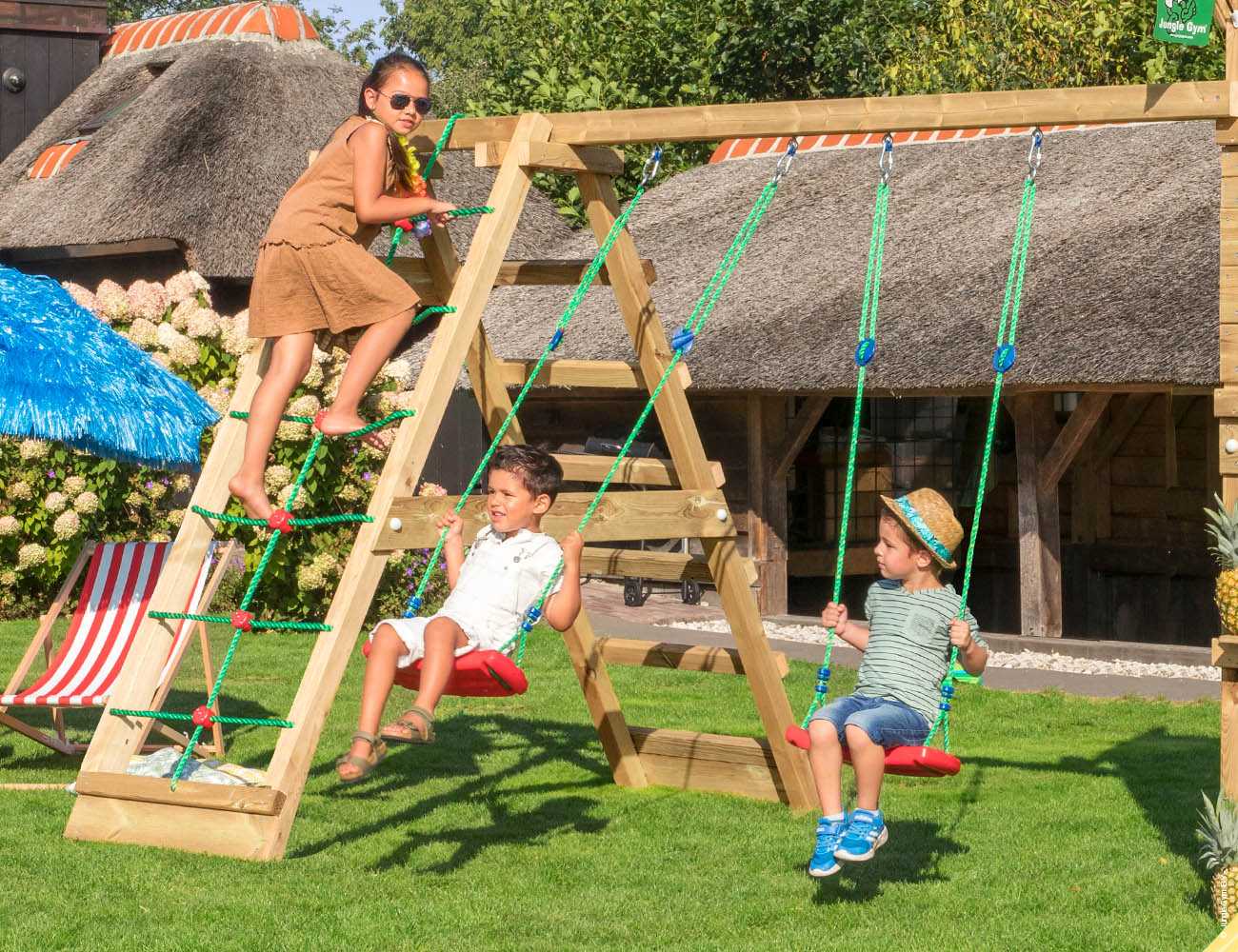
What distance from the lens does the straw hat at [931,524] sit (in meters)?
6.12

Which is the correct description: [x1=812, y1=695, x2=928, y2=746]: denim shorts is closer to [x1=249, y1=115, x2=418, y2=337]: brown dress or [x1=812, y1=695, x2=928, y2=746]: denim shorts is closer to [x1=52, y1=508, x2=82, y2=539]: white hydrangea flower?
[x1=249, y1=115, x2=418, y2=337]: brown dress

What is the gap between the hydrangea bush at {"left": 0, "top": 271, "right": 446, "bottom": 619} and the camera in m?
14.1

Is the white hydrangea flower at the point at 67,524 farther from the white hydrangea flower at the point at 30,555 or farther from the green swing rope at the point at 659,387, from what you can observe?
the green swing rope at the point at 659,387

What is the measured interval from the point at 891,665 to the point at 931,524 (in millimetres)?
489

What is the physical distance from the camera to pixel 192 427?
335 inches

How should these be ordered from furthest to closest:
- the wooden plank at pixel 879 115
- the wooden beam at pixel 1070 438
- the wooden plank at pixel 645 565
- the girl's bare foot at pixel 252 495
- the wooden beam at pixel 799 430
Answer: the wooden beam at pixel 799 430 < the wooden beam at pixel 1070 438 < the wooden plank at pixel 645 565 < the girl's bare foot at pixel 252 495 < the wooden plank at pixel 879 115

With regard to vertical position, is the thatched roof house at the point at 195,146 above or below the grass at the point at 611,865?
above

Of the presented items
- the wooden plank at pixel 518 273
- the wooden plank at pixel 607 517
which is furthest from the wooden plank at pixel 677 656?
the wooden plank at pixel 518 273

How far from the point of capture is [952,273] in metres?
14.5

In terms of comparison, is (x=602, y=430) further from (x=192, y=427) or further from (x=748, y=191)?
(x=192, y=427)

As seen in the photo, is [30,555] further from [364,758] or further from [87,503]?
[364,758]

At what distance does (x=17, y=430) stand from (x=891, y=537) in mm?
3688

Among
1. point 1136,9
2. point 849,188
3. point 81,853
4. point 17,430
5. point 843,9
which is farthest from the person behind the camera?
point 843,9

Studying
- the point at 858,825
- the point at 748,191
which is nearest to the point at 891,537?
the point at 858,825
